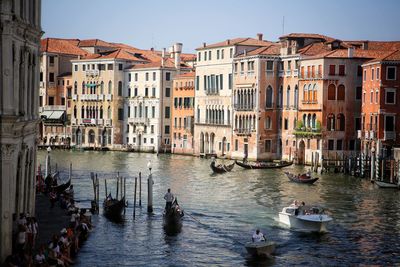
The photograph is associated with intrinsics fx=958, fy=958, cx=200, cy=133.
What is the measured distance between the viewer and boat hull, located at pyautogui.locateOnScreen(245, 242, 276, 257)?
2048 cm

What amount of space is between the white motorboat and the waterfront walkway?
5.82 meters

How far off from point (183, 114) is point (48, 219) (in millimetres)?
39825

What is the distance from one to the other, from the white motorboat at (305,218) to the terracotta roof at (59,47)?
4825 centimetres

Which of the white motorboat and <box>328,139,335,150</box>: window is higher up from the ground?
<box>328,139,335,150</box>: window

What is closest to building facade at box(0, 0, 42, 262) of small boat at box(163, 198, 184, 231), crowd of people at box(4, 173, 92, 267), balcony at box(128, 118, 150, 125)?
crowd of people at box(4, 173, 92, 267)

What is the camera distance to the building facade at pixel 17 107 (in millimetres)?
15602

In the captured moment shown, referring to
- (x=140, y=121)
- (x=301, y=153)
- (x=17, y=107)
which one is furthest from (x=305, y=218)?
(x=140, y=121)

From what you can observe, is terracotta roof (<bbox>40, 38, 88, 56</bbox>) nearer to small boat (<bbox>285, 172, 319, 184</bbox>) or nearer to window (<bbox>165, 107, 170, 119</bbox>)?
window (<bbox>165, 107, 170, 119</bbox>)

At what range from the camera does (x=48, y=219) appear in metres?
22.7

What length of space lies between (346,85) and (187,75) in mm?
16413

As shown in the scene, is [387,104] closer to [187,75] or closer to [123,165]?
[123,165]

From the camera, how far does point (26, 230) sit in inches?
669

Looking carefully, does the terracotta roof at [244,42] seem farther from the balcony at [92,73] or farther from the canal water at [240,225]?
the canal water at [240,225]

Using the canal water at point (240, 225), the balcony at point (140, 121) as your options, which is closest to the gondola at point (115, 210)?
the canal water at point (240, 225)
